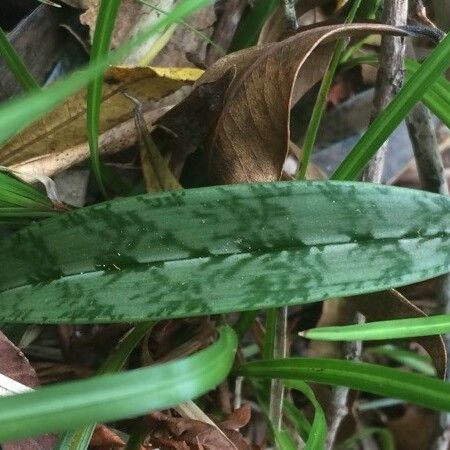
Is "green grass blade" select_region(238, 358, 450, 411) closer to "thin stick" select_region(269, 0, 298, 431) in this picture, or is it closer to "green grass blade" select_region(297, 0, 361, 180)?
"thin stick" select_region(269, 0, 298, 431)

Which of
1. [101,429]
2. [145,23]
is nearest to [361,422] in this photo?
[101,429]

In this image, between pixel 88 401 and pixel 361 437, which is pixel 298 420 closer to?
pixel 361 437

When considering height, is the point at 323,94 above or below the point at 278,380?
above

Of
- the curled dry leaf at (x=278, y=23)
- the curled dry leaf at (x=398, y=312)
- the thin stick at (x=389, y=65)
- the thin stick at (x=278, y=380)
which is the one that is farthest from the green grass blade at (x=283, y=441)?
the curled dry leaf at (x=278, y=23)

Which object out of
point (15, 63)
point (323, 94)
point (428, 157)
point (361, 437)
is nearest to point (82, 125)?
point (15, 63)

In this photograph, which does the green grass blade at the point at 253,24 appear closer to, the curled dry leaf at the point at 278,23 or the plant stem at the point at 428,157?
the curled dry leaf at the point at 278,23

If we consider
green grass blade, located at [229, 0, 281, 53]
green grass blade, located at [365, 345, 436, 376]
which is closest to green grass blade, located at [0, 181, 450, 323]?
green grass blade, located at [229, 0, 281, 53]
